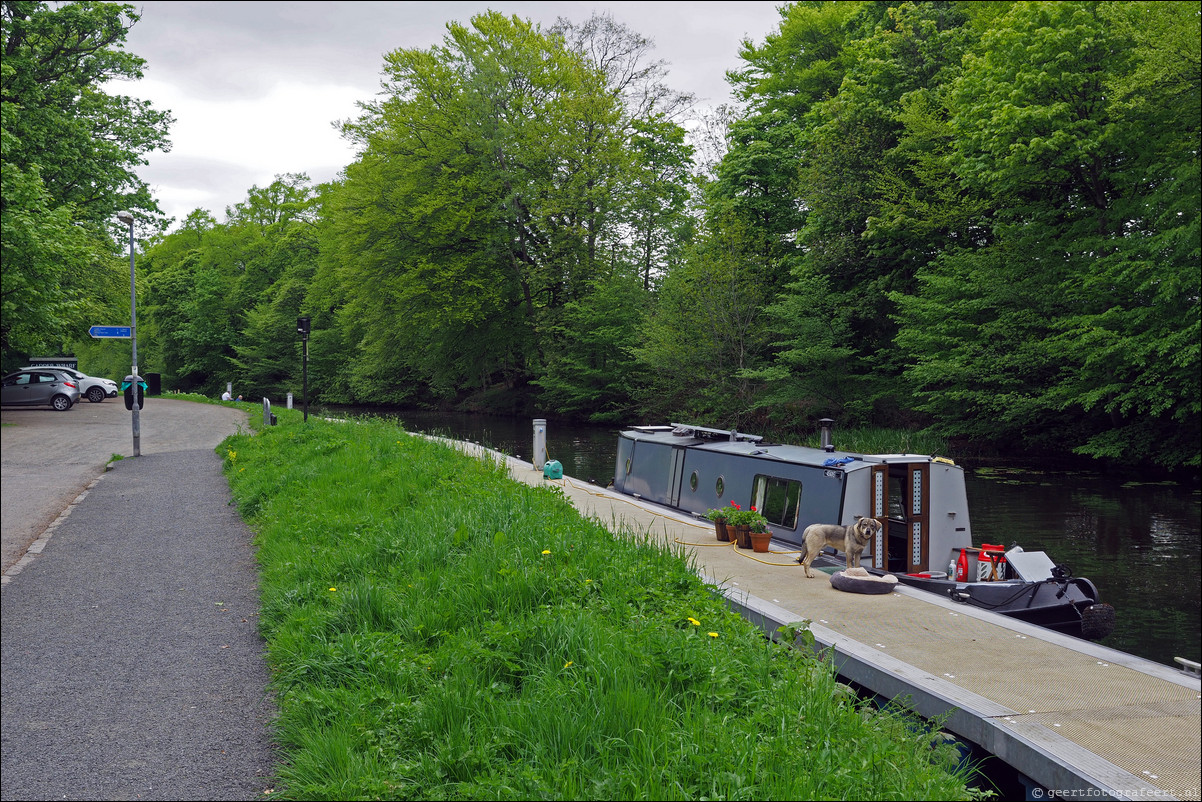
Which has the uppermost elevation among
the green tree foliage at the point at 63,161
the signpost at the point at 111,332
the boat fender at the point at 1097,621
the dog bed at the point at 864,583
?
the green tree foliage at the point at 63,161

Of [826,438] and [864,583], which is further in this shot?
[826,438]

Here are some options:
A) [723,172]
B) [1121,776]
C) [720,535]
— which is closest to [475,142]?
[723,172]

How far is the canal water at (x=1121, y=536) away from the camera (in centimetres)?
758

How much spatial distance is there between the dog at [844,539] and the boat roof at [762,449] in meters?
1.58

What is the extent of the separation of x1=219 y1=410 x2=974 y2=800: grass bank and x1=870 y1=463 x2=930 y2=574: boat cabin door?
437 cm

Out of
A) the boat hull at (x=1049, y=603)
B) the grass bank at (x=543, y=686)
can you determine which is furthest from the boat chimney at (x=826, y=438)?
the grass bank at (x=543, y=686)

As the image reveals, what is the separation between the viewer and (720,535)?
10805mm

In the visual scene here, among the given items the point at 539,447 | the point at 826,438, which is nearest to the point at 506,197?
the point at 539,447

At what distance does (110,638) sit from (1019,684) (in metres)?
5.34

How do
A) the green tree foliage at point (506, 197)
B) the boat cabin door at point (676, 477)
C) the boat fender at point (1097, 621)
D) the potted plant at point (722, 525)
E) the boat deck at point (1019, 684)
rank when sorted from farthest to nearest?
1. the green tree foliage at point (506, 197)
2. the boat cabin door at point (676, 477)
3. the potted plant at point (722, 525)
4. the boat fender at point (1097, 621)
5. the boat deck at point (1019, 684)

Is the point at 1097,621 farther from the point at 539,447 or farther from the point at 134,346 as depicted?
the point at 539,447

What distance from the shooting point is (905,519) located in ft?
34.1

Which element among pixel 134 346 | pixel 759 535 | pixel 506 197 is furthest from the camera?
pixel 506 197

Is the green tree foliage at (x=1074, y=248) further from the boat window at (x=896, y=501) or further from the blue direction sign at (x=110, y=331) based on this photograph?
the blue direction sign at (x=110, y=331)
